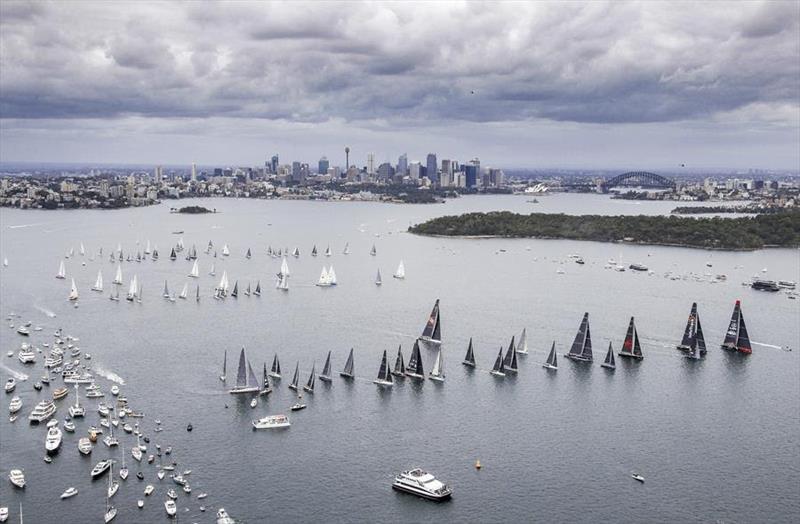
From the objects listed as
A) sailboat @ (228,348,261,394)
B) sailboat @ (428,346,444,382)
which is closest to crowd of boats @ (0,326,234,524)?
sailboat @ (228,348,261,394)

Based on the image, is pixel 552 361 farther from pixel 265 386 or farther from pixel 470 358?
pixel 265 386

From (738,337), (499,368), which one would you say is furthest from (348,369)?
(738,337)

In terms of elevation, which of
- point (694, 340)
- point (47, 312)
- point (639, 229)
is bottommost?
point (47, 312)

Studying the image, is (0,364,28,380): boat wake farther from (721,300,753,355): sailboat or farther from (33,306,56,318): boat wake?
(721,300,753,355): sailboat

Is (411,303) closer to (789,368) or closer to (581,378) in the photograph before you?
(581,378)

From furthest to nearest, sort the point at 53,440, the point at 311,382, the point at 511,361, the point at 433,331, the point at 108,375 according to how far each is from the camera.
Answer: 1. the point at 433,331
2. the point at 511,361
3. the point at 108,375
4. the point at 311,382
5. the point at 53,440
